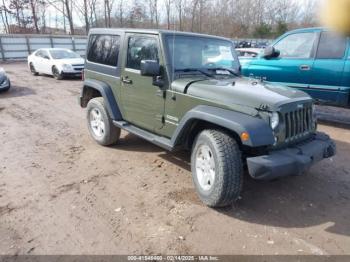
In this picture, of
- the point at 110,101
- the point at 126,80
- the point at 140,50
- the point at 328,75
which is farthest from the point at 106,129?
the point at 328,75

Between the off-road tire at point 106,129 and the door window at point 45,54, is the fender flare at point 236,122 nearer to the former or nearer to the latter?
the off-road tire at point 106,129

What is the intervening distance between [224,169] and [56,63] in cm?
1248

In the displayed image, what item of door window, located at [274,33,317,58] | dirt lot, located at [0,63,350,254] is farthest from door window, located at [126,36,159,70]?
door window, located at [274,33,317,58]

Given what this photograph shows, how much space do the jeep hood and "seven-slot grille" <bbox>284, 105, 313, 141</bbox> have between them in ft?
0.43

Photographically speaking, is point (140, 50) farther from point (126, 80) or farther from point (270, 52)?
point (270, 52)

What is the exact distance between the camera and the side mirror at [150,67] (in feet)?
12.8

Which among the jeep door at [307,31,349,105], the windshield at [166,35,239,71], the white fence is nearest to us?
the windshield at [166,35,239,71]

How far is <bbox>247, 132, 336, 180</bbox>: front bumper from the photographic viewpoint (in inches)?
120

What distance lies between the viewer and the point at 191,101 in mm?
3799

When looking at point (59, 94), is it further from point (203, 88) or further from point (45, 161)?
point (203, 88)

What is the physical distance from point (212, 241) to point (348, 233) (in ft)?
4.52

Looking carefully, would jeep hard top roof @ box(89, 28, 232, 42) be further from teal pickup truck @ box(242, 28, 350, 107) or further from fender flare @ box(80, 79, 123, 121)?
teal pickup truck @ box(242, 28, 350, 107)

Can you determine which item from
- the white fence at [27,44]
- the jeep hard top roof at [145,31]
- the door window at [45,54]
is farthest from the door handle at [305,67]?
the white fence at [27,44]

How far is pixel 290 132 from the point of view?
11.3ft
